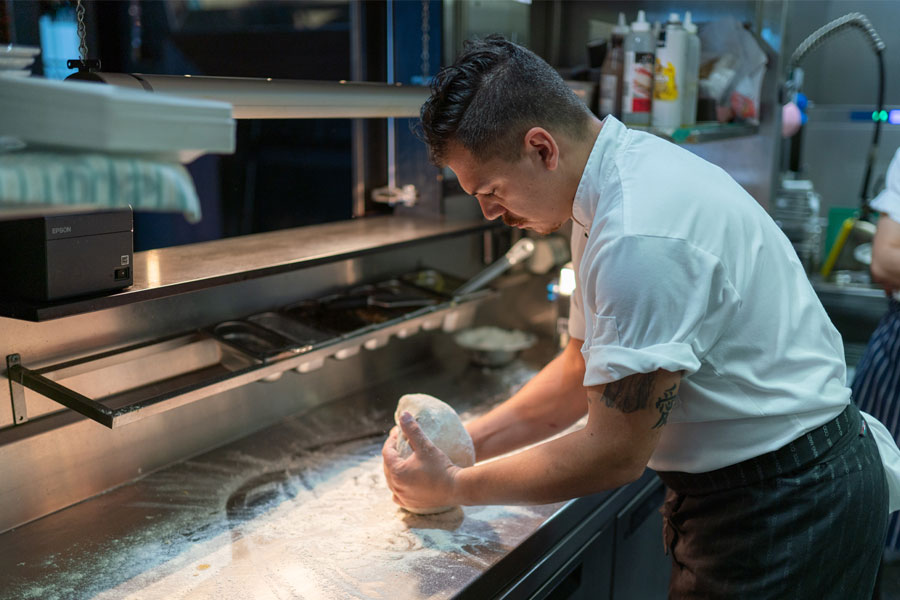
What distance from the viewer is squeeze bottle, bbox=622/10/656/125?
82.4 inches

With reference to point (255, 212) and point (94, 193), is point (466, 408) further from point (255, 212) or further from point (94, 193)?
point (94, 193)

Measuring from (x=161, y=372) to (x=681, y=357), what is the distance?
113 cm

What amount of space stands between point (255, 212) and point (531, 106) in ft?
4.23

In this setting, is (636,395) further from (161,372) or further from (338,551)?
(161,372)

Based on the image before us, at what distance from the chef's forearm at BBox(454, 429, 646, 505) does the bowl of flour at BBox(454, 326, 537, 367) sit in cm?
104

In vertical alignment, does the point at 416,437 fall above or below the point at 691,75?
below

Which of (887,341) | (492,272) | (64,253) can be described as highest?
(64,253)

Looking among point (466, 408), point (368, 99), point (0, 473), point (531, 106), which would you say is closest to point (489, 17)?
point (368, 99)

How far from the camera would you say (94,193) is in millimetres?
657

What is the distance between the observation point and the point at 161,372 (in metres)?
1.68

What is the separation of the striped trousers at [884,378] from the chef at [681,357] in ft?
3.25

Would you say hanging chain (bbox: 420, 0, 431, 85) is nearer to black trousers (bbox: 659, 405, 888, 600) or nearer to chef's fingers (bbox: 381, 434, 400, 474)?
chef's fingers (bbox: 381, 434, 400, 474)

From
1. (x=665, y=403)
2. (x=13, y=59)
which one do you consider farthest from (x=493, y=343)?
(x=13, y=59)

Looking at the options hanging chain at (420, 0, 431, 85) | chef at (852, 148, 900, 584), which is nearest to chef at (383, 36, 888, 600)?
chef at (852, 148, 900, 584)
